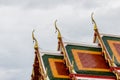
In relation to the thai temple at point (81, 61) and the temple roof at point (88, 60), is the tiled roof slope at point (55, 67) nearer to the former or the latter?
the thai temple at point (81, 61)

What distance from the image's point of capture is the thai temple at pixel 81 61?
945 inches

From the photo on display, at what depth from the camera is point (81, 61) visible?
25172 millimetres

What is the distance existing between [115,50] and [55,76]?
4693mm

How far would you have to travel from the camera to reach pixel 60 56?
83.7 feet

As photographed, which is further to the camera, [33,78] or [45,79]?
[33,78]

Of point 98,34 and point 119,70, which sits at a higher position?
point 98,34

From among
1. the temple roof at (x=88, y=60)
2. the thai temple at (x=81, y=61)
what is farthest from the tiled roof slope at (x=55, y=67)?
the temple roof at (x=88, y=60)

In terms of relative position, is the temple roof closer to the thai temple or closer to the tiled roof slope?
the thai temple

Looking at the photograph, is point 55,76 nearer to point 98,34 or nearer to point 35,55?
point 35,55

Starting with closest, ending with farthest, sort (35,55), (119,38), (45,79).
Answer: (45,79) → (35,55) → (119,38)

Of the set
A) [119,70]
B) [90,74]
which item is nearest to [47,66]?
[90,74]

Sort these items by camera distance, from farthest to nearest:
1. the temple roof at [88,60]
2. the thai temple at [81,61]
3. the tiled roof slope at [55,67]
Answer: the temple roof at [88,60] < the thai temple at [81,61] < the tiled roof slope at [55,67]

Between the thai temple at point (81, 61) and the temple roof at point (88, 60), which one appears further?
the temple roof at point (88, 60)

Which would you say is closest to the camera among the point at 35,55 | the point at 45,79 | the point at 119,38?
the point at 45,79
